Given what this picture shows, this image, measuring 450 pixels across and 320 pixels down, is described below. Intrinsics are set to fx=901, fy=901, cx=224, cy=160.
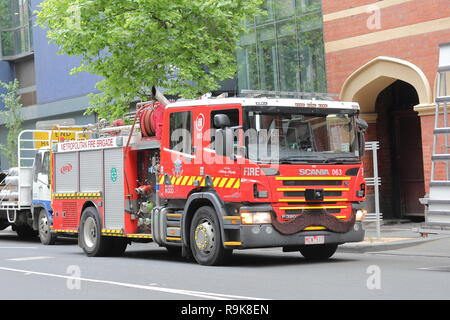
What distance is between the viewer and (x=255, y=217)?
47.0ft

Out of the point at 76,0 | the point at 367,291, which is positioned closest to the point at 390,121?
the point at 76,0

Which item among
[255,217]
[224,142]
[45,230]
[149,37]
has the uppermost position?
[149,37]

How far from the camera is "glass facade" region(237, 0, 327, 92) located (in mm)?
24484

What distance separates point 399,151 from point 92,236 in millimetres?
9855

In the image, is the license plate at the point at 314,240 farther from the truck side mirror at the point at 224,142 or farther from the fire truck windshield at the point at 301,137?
the truck side mirror at the point at 224,142

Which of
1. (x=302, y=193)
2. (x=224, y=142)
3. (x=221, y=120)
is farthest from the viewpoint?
(x=302, y=193)

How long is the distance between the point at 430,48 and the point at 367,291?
466 inches

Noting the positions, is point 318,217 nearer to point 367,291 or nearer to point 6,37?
point 367,291

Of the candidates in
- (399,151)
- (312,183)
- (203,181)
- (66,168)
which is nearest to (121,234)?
(66,168)

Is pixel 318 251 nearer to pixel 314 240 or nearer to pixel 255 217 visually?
pixel 314 240

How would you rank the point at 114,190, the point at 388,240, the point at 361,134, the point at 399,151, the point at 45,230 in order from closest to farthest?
the point at 361,134 → the point at 114,190 → the point at 388,240 → the point at 45,230 → the point at 399,151

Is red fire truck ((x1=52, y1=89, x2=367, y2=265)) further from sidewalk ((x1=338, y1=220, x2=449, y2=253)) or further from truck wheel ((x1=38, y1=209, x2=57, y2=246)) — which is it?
truck wheel ((x1=38, y1=209, x2=57, y2=246))

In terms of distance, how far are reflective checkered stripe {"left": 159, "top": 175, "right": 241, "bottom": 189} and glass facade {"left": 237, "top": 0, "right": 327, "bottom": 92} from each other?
8.50 m

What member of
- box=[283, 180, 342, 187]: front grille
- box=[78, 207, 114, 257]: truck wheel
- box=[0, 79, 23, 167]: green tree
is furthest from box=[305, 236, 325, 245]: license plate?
box=[0, 79, 23, 167]: green tree
